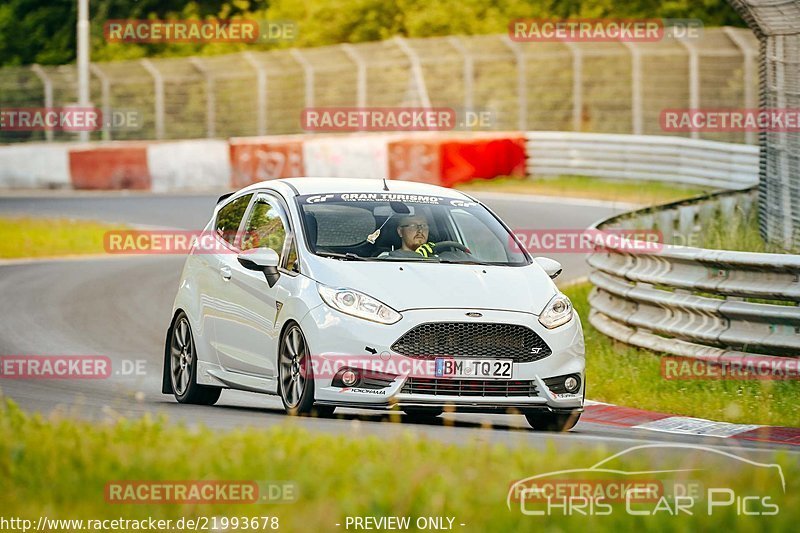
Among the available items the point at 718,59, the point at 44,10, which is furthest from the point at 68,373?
the point at 44,10

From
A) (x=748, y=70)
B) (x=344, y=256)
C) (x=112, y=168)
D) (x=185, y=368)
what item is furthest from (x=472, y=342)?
(x=112, y=168)

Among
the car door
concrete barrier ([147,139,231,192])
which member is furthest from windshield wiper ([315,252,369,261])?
concrete barrier ([147,139,231,192])

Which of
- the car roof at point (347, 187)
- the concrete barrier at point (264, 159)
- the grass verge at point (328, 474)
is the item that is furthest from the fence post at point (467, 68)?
the grass verge at point (328, 474)

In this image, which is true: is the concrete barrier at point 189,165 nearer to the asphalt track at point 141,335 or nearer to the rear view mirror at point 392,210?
the asphalt track at point 141,335

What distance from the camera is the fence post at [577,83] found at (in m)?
34.0

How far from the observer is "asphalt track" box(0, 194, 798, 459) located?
1001cm

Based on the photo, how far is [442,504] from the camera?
605 cm

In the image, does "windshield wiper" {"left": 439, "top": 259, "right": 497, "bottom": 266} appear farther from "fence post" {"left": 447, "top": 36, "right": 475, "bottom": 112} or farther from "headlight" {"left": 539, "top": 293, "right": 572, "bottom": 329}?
"fence post" {"left": 447, "top": 36, "right": 475, "bottom": 112}

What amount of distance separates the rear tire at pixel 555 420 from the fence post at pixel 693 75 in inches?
853

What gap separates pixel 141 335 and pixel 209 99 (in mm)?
24944

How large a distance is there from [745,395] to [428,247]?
2.64m

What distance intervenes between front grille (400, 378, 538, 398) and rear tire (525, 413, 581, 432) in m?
0.46

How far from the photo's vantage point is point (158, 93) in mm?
41562

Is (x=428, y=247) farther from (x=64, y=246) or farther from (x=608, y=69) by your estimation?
(x=608, y=69)
